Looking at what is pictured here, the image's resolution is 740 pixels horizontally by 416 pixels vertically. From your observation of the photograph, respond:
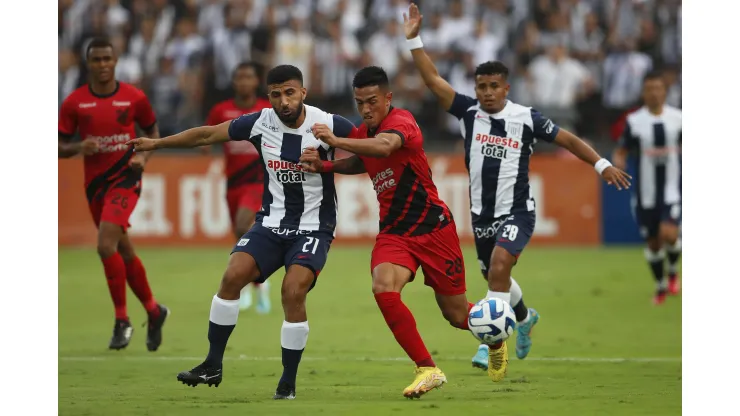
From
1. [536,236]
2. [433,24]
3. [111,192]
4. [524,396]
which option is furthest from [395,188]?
[433,24]

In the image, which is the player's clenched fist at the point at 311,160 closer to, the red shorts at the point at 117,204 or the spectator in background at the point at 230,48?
the red shorts at the point at 117,204

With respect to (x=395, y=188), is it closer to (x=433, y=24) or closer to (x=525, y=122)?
(x=525, y=122)

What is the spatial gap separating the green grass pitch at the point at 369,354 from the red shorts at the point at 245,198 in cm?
128

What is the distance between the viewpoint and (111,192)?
10875mm

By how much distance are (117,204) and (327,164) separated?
325 centimetres

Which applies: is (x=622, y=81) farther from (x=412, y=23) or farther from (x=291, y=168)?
(x=291, y=168)

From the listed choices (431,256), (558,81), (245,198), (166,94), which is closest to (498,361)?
(431,256)

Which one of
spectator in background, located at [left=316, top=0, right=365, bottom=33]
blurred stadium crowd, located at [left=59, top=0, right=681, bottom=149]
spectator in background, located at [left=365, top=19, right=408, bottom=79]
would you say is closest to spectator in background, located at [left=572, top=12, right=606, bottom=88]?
blurred stadium crowd, located at [left=59, top=0, right=681, bottom=149]

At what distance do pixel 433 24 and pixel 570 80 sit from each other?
2.80 meters

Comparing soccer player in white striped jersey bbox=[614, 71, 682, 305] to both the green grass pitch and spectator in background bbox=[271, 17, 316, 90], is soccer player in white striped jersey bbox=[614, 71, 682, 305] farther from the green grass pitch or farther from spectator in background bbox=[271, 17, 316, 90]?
spectator in background bbox=[271, 17, 316, 90]

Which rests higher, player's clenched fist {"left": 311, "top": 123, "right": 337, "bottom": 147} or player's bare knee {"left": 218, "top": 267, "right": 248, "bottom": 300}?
player's clenched fist {"left": 311, "top": 123, "right": 337, "bottom": 147}

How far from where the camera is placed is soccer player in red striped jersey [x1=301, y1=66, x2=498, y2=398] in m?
8.17

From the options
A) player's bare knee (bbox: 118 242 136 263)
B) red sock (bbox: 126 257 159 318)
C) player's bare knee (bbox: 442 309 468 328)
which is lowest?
player's bare knee (bbox: 442 309 468 328)

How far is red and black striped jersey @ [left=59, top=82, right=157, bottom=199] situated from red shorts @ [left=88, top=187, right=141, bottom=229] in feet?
0.29
